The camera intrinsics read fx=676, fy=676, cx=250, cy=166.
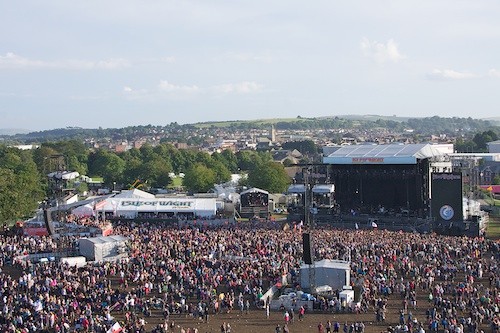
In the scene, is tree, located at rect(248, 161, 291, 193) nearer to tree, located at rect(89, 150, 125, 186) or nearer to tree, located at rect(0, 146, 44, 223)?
tree, located at rect(0, 146, 44, 223)

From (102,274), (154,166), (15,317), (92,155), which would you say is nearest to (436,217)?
(102,274)

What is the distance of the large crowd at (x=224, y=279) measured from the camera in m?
22.3

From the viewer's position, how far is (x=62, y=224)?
123 feet

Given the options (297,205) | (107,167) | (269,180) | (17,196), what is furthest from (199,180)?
(17,196)

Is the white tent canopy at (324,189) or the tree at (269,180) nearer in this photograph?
the white tent canopy at (324,189)

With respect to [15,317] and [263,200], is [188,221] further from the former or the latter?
[15,317]

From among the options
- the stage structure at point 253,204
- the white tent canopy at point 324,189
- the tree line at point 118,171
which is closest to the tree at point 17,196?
the tree line at point 118,171

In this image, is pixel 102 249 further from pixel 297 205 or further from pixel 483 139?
pixel 483 139

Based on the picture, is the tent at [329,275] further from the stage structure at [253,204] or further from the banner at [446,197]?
the stage structure at [253,204]

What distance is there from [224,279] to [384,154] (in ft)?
71.2

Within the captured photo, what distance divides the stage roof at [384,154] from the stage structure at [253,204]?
21.8 ft

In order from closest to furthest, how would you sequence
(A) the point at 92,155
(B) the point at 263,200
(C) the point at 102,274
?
1. (C) the point at 102,274
2. (B) the point at 263,200
3. (A) the point at 92,155

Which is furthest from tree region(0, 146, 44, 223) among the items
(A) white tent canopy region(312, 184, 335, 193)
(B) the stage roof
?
(B) the stage roof

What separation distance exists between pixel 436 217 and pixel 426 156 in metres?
4.61
